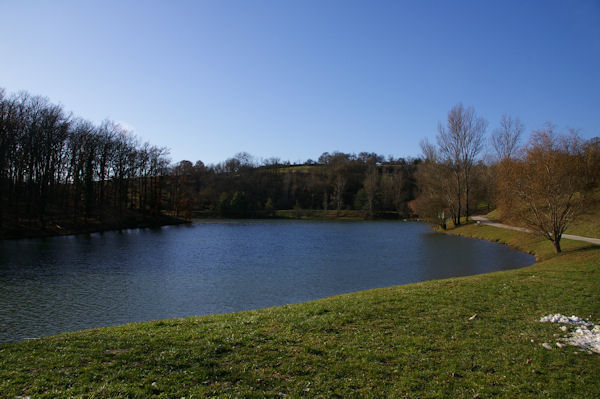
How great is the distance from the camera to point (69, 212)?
53.2 m

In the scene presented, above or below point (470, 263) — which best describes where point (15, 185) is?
above

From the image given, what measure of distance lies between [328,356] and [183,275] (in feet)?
52.0

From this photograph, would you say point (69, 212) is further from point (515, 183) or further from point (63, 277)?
point (515, 183)

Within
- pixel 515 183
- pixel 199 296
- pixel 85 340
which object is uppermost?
pixel 515 183

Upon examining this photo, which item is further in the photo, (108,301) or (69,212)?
(69,212)

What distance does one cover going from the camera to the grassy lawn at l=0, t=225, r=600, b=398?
5.52 m

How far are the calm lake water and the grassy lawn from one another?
15.9 ft

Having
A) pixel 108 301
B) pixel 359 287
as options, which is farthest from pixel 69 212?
pixel 359 287

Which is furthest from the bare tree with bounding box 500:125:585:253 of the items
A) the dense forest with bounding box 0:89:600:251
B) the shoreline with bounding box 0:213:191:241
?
the shoreline with bounding box 0:213:191:241

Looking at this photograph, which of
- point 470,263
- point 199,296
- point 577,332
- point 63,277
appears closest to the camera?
point 577,332

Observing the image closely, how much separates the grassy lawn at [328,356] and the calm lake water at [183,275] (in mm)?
4847

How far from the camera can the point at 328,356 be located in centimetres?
686

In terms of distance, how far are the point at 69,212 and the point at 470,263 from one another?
176 ft

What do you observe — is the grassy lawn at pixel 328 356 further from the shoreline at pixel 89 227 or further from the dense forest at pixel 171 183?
the shoreline at pixel 89 227
